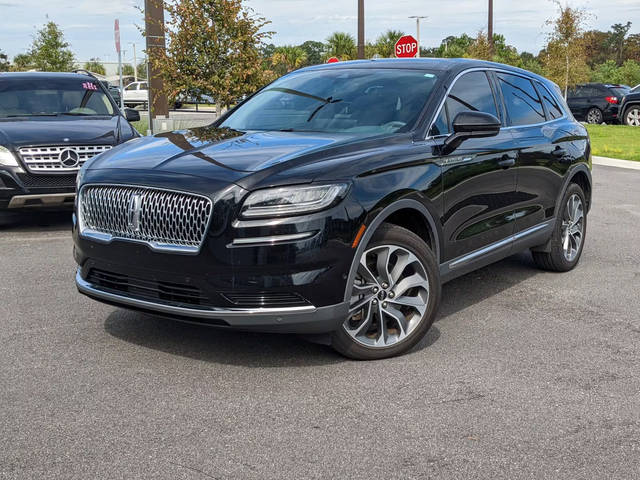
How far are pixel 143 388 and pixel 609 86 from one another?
29.1m

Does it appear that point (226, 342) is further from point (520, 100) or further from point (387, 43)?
point (387, 43)

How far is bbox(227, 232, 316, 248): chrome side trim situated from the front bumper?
338 millimetres

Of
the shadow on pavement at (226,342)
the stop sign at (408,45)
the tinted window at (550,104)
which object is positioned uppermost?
the stop sign at (408,45)

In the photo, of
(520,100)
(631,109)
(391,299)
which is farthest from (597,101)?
(391,299)

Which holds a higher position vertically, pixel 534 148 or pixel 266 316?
pixel 534 148

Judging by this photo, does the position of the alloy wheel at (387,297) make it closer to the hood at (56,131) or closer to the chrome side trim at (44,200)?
the chrome side trim at (44,200)

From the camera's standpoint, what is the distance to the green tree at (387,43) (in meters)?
56.2

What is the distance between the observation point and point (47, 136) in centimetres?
866

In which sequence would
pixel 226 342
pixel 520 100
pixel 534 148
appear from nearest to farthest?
pixel 226 342, pixel 534 148, pixel 520 100

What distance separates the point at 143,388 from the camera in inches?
165

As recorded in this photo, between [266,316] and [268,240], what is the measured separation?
1.30 ft

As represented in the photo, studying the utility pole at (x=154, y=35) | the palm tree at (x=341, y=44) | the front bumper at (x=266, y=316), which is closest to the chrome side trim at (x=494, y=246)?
the front bumper at (x=266, y=316)

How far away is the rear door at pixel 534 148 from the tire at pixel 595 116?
2462 cm

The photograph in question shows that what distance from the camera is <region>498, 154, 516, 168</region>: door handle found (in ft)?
18.9
